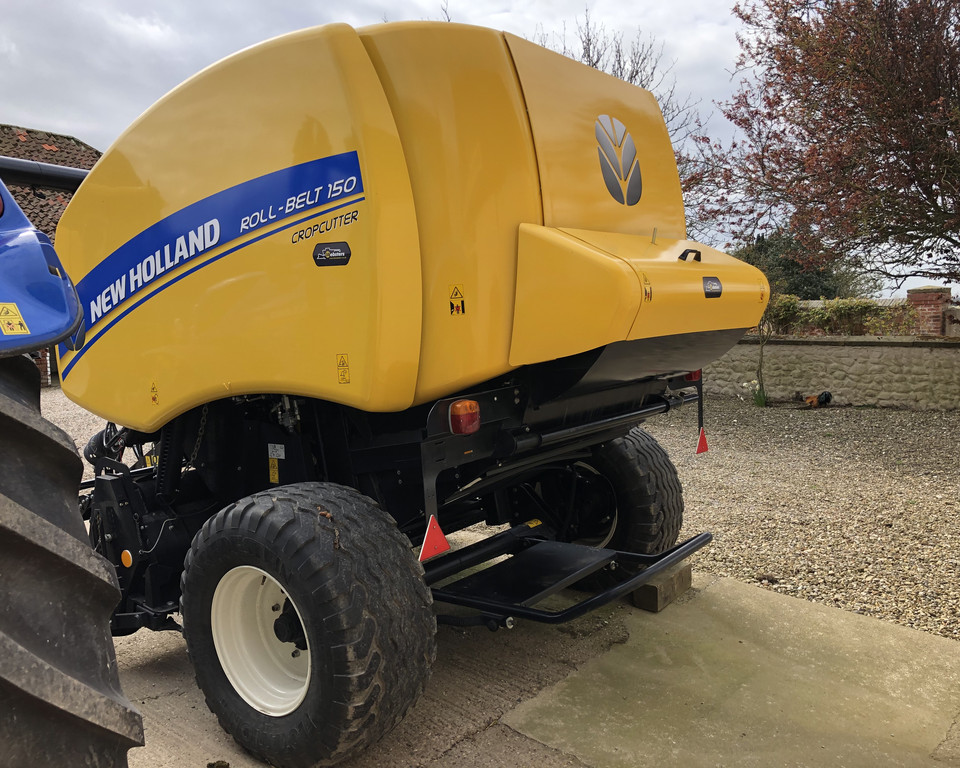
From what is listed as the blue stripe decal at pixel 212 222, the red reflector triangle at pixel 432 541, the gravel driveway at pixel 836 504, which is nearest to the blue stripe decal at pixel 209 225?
the blue stripe decal at pixel 212 222

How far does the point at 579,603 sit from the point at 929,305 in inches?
429

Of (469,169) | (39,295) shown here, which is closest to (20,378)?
(39,295)

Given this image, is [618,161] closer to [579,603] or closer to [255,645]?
[579,603]

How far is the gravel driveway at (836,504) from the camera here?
14.1 feet

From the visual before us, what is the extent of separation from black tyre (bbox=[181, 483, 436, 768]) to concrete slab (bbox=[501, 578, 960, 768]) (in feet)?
2.31

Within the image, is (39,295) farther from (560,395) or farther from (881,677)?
(881,677)

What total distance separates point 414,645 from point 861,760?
63.6 inches

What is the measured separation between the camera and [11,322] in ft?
4.23

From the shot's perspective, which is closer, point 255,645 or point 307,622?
point 307,622

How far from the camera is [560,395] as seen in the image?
9.34 ft

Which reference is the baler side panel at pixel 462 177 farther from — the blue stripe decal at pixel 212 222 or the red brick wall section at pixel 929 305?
the red brick wall section at pixel 929 305

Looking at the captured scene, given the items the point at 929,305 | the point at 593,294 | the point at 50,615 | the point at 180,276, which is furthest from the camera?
the point at 929,305

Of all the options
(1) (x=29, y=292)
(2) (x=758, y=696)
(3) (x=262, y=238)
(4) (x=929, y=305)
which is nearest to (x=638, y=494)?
(2) (x=758, y=696)

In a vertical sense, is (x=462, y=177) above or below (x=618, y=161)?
below
